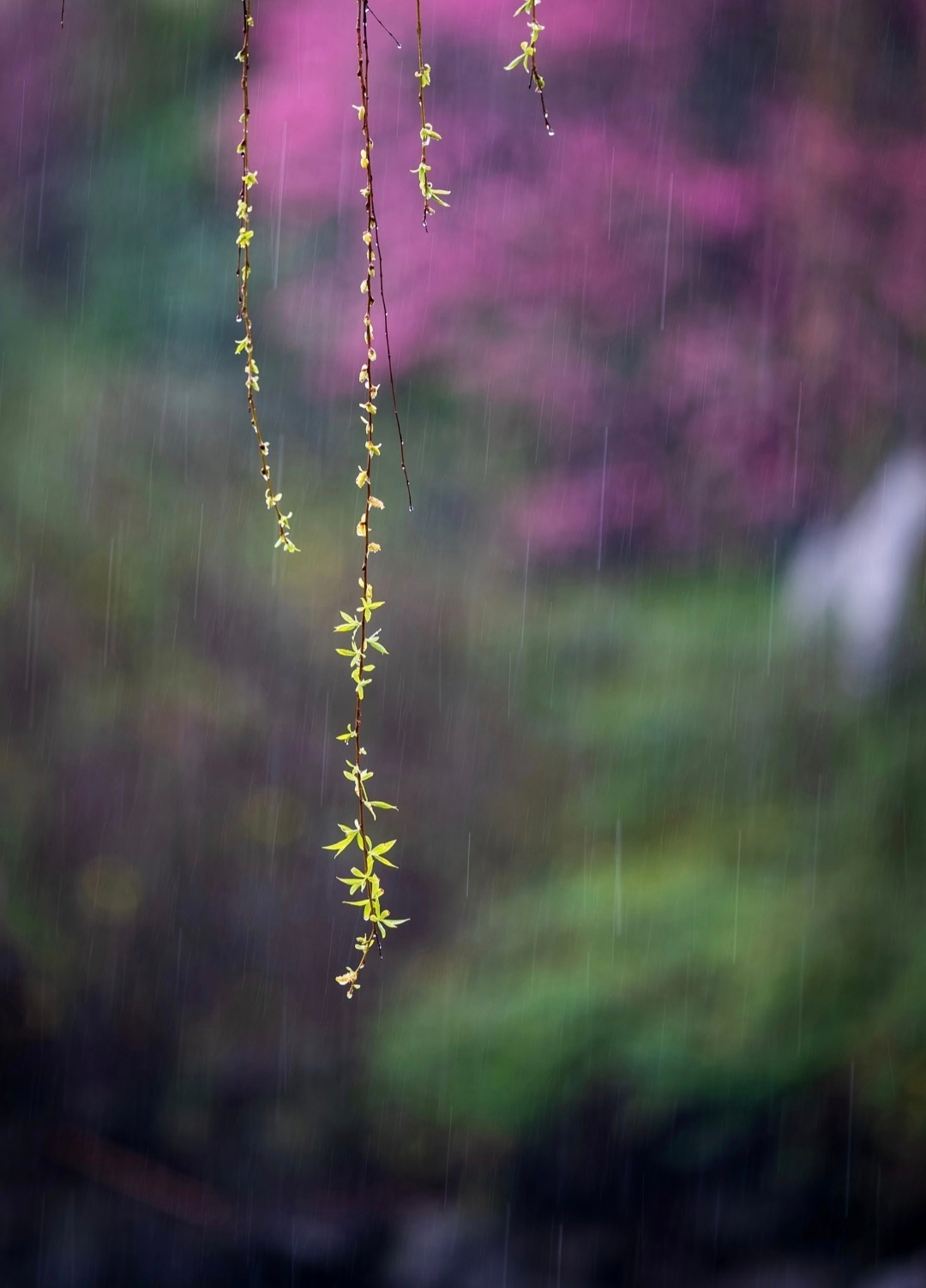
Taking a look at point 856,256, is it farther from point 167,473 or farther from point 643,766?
point 167,473

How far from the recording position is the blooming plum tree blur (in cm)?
195

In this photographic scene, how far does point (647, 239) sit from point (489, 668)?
0.76 metres

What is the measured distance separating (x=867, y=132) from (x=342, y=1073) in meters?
1.79

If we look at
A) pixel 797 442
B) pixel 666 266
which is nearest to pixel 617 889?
pixel 797 442

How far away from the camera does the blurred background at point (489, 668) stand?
196 cm

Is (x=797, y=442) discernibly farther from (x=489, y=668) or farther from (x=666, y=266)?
(x=489, y=668)

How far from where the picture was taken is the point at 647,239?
1980mm

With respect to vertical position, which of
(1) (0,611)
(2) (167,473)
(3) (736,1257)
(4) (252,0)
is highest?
(4) (252,0)

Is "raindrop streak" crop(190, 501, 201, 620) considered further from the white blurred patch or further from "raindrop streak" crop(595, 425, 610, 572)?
the white blurred patch

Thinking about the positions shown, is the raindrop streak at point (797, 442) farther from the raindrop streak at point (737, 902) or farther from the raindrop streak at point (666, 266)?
the raindrop streak at point (737, 902)

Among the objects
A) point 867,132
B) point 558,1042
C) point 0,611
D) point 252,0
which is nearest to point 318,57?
point 252,0

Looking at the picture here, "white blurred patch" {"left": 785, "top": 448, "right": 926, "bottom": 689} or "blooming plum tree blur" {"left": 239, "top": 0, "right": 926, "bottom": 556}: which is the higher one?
"blooming plum tree blur" {"left": 239, "top": 0, "right": 926, "bottom": 556}

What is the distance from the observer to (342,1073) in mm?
2006

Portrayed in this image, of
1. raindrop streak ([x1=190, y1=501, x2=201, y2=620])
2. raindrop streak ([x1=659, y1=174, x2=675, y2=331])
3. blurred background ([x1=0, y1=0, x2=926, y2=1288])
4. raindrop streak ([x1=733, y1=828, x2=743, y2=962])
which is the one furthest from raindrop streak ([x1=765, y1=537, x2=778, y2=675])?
raindrop streak ([x1=190, y1=501, x2=201, y2=620])
